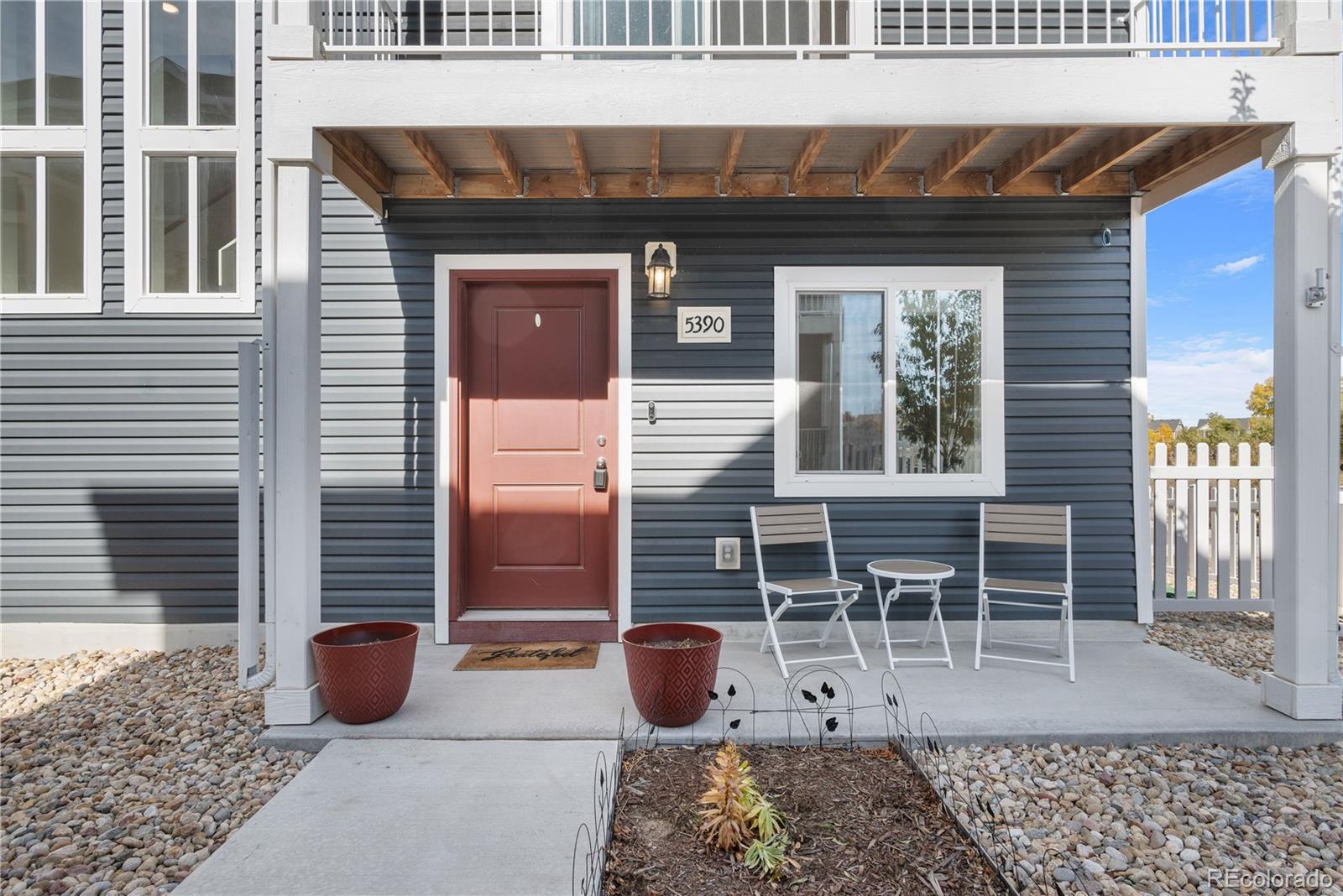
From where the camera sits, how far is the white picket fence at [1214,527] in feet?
15.3

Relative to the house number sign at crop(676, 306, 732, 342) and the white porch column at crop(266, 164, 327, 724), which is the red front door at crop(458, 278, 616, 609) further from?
the white porch column at crop(266, 164, 327, 724)

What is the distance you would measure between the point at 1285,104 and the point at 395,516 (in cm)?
467

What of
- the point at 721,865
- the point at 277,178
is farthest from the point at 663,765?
the point at 277,178

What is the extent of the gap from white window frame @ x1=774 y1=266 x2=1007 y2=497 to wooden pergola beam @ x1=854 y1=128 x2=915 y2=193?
49 cm

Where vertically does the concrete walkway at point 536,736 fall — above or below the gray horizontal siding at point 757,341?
below

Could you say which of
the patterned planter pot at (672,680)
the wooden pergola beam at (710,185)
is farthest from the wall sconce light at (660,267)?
the patterned planter pot at (672,680)

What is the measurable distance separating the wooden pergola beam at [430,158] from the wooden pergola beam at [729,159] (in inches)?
55.3

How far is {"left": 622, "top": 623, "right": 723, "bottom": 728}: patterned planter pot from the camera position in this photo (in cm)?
273

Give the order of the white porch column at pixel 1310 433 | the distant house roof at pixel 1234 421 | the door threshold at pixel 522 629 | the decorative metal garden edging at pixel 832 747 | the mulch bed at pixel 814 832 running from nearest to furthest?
the mulch bed at pixel 814 832
the decorative metal garden edging at pixel 832 747
the white porch column at pixel 1310 433
the door threshold at pixel 522 629
the distant house roof at pixel 1234 421

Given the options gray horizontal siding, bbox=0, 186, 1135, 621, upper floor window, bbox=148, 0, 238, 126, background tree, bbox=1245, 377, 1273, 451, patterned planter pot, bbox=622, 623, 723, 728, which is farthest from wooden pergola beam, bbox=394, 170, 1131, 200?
background tree, bbox=1245, 377, 1273, 451

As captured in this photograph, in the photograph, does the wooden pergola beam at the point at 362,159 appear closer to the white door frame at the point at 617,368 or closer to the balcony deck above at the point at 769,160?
the balcony deck above at the point at 769,160

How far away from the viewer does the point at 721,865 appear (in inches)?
72.6

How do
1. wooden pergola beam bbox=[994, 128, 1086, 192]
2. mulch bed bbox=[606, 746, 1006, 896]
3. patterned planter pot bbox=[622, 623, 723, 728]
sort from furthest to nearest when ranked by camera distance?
wooden pergola beam bbox=[994, 128, 1086, 192], patterned planter pot bbox=[622, 623, 723, 728], mulch bed bbox=[606, 746, 1006, 896]
